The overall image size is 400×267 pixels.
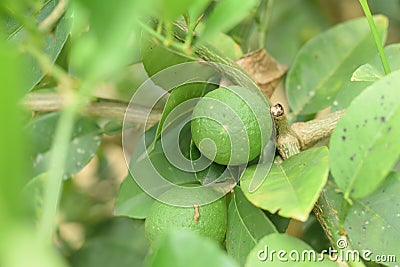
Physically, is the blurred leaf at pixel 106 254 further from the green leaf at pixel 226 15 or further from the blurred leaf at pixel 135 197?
the green leaf at pixel 226 15

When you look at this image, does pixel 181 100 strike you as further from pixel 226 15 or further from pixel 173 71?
pixel 226 15

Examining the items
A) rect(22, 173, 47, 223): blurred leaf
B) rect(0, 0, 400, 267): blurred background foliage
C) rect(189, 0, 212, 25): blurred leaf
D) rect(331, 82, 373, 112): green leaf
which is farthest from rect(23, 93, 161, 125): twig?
rect(189, 0, 212, 25): blurred leaf

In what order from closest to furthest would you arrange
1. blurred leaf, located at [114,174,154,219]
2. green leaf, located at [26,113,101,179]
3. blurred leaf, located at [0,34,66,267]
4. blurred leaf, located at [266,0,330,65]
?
blurred leaf, located at [0,34,66,267] < blurred leaf, located at [114,174,154,219] < green leaf, located at [26,113,101,179] < blurred leaf, located at [266,0,330,65]

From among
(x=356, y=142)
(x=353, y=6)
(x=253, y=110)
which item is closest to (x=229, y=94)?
(x=253, y=110)

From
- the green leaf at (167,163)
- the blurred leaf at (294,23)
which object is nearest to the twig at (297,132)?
the green leaf at (167,163)

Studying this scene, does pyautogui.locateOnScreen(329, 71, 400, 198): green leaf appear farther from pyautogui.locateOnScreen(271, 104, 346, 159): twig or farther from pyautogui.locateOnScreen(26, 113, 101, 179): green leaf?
pyautogui.locateOnScreen(26, 113, 101, 179): green leaf
